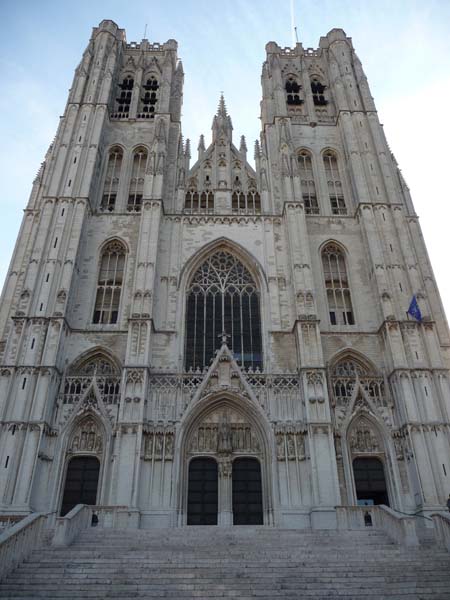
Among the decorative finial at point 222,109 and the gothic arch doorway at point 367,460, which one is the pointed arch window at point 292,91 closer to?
the decorative finial at point 222,109

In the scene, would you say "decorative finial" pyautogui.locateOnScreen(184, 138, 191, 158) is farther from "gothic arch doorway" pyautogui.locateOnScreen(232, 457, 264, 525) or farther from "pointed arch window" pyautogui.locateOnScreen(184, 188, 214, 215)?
"gothic arch doorway" pyautogui.locateOnScreen(232, 457, 264, 525)

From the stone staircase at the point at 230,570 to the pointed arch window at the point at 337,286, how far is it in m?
11.4

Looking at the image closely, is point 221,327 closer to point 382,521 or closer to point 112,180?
point 382,521

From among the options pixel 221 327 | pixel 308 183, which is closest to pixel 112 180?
pixel 308 183

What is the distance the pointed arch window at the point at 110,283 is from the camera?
2284 cm

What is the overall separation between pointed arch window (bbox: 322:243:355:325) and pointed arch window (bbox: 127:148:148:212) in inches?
403

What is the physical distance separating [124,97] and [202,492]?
25.0 metres

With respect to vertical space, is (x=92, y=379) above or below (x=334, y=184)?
below

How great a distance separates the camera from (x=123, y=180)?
27.6m

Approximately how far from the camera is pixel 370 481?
18.9 meters

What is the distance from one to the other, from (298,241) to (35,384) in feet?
43.1

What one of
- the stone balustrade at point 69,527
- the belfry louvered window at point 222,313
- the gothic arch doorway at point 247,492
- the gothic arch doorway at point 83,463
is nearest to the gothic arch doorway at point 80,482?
the gothic arch doorway at point 83,463

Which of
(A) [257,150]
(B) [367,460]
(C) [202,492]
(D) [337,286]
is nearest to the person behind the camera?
(C) [202,492]

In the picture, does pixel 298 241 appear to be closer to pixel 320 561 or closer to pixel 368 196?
pixel 368 196
